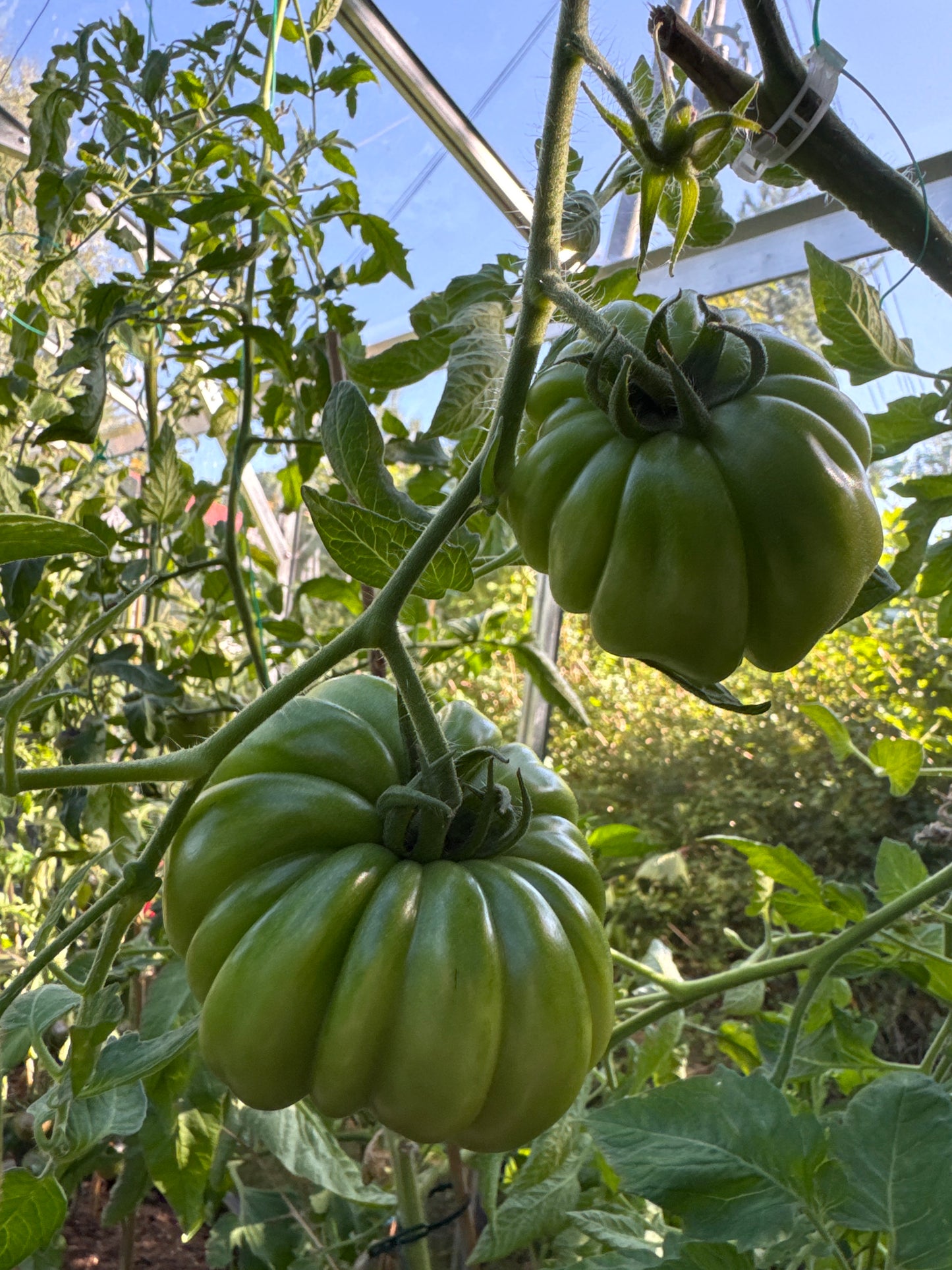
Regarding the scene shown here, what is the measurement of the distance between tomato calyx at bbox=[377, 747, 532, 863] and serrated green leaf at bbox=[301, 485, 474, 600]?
0.29ft

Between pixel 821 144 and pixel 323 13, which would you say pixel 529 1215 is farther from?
pixel 323 13

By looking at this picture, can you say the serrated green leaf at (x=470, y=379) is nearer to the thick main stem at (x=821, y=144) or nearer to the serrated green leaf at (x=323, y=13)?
the thick main stem at (x=821, y=144)

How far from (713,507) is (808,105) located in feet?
0.88

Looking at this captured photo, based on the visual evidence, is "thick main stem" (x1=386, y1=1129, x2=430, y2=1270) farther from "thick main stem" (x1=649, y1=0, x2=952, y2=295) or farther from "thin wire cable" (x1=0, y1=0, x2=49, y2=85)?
"thin wire cable" (x1=0, y1=0, x2=49, y2=85)

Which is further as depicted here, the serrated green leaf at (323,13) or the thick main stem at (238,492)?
the serrated green leaf at (323,13)

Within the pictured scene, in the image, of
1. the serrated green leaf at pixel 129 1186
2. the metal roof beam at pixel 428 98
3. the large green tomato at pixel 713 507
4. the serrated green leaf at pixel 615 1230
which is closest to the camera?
the large green tomato at pixel 713 507

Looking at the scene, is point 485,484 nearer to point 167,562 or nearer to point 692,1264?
point 692,1264

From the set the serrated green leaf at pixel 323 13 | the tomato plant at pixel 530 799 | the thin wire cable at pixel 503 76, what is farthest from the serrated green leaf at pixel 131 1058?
the thin wire cable at pixel 503 76

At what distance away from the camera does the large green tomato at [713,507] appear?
1.15 ft

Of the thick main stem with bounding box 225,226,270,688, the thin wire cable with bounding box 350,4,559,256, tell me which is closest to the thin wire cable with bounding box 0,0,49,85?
the thin wire cable with bounding box 350,4,559,256

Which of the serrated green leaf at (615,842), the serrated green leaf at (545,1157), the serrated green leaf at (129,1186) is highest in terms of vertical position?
the serrated green leaf at (615,842)

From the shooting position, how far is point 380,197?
2.66 meters

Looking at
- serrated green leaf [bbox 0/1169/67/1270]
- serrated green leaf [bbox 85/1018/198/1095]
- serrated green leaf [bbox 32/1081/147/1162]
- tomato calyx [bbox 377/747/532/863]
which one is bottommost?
serrated green leaf [bbox 0/1169/67/1270]

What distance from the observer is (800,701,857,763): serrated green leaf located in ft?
2.83
